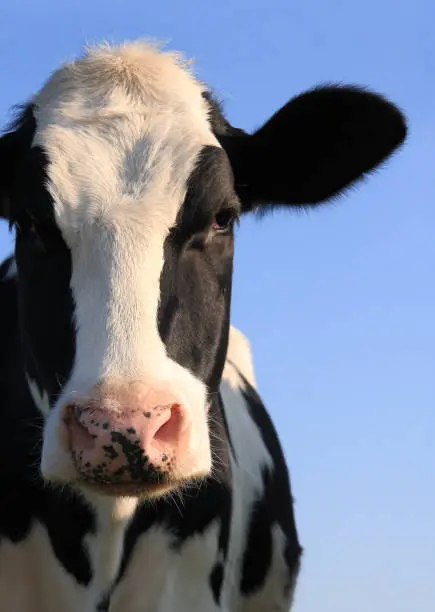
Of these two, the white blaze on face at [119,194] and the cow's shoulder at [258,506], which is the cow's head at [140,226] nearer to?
the white blaze on face at [119,194]

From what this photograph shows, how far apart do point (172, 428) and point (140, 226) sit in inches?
37.1

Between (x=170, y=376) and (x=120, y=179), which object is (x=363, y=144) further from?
(x=170, y=376)

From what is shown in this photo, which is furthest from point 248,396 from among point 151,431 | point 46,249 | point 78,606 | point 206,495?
point 151,431

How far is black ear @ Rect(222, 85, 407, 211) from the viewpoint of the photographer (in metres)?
6.13

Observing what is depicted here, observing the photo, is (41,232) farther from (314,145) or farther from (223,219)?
(314,145)

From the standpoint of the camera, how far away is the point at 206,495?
618cm

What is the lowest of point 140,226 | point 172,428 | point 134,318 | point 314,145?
point 172,428

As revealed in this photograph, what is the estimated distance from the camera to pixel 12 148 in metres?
5.87

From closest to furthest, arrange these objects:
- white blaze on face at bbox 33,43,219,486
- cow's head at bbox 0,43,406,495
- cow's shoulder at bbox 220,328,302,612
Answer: cow's head at bbox 0,43,406,495, white blaze on face at bbox 33,43,219,486, cow's shoulder at bbox 220,328,302,612

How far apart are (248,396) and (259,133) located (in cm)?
274

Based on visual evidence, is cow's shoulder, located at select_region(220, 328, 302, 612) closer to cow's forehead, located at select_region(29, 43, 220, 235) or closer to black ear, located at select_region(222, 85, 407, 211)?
black ear, located at select_region(222, 85, 407, 211)

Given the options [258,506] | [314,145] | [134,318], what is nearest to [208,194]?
[134,318]

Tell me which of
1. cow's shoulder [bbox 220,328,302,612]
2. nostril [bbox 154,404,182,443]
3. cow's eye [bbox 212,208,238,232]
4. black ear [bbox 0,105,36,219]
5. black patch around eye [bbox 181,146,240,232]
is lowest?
cow's shoulder [bbox 220,328,302,612]

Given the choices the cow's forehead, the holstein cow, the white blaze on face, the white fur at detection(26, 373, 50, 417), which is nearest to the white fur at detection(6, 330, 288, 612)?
the holstein cow
